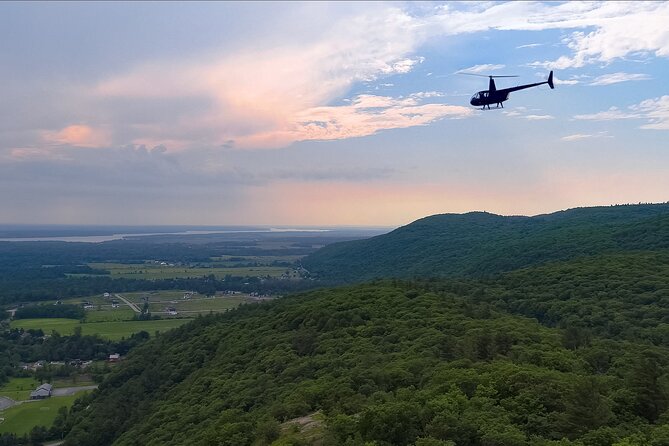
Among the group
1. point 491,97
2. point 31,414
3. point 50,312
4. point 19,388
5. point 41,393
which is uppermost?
point 491,97

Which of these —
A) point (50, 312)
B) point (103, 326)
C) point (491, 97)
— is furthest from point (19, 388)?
point (491, 97)

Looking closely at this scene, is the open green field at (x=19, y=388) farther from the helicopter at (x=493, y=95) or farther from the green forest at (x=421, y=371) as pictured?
the helicopter at (x=493, y=95)

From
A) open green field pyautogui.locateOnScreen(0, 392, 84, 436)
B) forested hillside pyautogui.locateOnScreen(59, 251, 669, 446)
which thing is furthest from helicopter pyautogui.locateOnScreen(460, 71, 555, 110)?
open green field pyautogui.locateOnScreen(0, 392, 84, 436)

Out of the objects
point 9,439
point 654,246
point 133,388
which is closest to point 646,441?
point 133,388

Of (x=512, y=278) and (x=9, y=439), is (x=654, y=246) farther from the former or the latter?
(x=9, y=439)

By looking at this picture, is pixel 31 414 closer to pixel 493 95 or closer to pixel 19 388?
pixel 19 388
